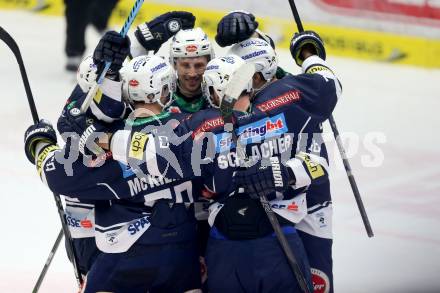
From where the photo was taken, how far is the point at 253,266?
189 inches

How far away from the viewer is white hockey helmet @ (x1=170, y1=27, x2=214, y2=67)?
545cm

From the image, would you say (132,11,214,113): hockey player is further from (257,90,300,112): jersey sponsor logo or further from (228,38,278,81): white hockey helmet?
(257,90,300,112): jersey sponsor logo

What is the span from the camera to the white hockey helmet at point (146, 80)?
15.9ft

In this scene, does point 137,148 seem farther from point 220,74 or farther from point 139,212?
point 220,74

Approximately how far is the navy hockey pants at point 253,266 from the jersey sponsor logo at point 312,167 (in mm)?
260

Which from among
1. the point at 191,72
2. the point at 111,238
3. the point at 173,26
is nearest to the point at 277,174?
the point at 111,238

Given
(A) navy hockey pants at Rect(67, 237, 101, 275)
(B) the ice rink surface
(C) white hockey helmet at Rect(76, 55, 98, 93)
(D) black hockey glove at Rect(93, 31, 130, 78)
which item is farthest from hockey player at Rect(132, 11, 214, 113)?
(B) the ice rink surface

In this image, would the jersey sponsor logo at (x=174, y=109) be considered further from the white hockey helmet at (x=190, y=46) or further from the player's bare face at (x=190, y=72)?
the white hockey helmet at (x=190, y=46)

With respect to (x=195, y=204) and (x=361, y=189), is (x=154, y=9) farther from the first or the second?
(x=195, y=204)

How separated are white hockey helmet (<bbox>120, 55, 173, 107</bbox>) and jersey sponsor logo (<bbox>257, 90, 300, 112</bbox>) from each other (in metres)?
0.41

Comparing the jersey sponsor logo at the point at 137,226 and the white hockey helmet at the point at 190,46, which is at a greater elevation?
the white hockey helmet at the point at 190,46

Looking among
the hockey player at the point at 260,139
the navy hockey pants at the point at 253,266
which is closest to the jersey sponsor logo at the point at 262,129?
the hockey player at the point at 260,139

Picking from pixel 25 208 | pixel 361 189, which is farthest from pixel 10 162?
pixel 361 189

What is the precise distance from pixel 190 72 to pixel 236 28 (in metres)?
0.33
